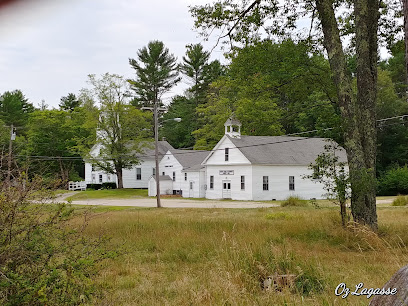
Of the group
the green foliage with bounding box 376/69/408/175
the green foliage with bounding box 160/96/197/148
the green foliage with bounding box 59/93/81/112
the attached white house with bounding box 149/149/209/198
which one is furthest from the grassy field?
the green foliage with bounding box 59/93/81/112

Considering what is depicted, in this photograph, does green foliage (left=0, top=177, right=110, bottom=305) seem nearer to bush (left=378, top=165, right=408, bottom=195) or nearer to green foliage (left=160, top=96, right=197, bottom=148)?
bush (left=378, top=165, right=408, bottom=195)

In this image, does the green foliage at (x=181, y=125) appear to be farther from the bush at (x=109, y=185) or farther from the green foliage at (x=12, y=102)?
the green foliage at (x=12, y=102)

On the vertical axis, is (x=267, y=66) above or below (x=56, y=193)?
above

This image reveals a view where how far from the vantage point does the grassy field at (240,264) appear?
538 centimetres

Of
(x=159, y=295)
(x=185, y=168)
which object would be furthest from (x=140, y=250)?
(x=185, y=168)

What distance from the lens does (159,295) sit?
6.25 metres

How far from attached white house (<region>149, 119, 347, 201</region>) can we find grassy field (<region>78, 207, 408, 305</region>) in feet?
96.0

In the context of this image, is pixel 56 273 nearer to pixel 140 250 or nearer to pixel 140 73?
pixel 140 250

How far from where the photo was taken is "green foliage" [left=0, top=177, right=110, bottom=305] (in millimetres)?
3961

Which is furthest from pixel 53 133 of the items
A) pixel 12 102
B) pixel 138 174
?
pixel 12 102

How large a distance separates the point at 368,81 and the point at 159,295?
8.86 meters

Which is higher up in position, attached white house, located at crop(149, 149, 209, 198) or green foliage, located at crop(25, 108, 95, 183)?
green foliage, located at crop(25, 108, 95, 183)

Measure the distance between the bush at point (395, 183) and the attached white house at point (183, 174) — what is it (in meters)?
20.2

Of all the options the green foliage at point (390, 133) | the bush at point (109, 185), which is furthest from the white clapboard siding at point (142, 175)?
the green foliage at point (390, 133)
